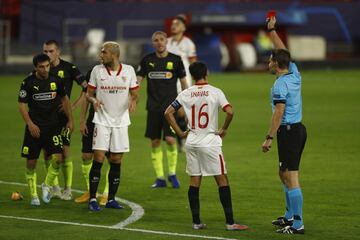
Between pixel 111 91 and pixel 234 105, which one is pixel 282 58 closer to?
pixel 111 91

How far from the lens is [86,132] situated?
1393cm

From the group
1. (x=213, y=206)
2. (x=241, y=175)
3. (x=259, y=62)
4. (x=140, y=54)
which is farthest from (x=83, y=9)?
(x=213, y=206)

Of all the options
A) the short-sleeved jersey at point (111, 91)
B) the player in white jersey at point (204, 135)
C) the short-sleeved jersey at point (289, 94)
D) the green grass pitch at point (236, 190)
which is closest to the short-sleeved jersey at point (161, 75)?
the green grass pitch at point (236, 190)

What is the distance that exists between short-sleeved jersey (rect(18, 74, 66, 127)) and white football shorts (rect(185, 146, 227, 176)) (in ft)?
9.23

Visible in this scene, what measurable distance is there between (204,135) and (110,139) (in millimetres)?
1985

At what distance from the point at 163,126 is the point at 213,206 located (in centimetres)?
282

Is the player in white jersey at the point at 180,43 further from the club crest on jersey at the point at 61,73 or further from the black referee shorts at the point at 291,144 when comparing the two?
the black referee shorts at the point at 291,144

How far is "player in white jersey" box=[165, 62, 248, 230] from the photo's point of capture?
475 inches

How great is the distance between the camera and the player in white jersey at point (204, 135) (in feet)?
39.5

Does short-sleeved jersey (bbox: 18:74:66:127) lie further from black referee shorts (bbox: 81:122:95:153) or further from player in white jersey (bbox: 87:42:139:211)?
player in white jersey (bbox: 87:42:139:211)

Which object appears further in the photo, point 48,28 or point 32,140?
point 48,28

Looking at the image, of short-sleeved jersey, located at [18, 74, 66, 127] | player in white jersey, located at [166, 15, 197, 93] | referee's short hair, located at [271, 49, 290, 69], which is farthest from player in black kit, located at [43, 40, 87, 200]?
player in white jersey, located at [166, 15, 197, 93]

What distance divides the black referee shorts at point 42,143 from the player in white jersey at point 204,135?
270 centimetres

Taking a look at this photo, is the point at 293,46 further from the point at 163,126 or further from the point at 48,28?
the point at 163,126
